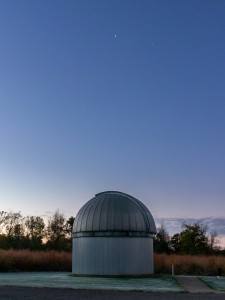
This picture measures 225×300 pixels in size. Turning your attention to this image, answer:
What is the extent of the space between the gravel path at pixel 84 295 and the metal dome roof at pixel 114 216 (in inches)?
312

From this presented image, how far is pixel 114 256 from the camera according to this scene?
24.1 meters

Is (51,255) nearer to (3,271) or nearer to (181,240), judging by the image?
(3,271)

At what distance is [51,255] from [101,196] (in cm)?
944

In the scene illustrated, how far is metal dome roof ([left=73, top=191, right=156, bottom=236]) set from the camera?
24.3m

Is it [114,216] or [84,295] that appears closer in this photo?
[84,295]

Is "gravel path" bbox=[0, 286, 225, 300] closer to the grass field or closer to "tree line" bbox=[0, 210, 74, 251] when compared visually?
the grass field

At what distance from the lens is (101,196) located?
26578mm

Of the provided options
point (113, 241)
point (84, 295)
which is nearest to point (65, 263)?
point (113, 241)

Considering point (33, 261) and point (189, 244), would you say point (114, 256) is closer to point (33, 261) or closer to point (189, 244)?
point (33, 261)

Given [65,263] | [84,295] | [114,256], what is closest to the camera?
[84,295]

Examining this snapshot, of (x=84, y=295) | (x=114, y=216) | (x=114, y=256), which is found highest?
(x=114, y=216)

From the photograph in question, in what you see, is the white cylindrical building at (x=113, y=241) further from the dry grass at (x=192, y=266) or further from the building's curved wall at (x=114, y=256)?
the dry grass at (x=192, y=266)

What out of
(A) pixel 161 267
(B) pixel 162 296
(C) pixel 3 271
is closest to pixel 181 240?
(A) pixel 161 267

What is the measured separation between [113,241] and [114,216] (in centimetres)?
133
